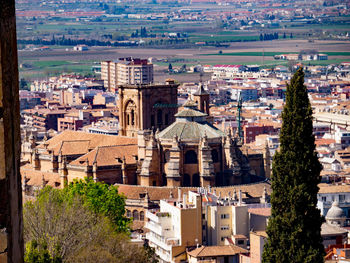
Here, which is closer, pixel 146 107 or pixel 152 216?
pixel 152 216

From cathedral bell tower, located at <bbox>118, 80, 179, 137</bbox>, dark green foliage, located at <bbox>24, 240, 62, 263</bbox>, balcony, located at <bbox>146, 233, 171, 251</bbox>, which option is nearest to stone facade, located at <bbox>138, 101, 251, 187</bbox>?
balcony, located at <bbox>146, 233, 171, 251</bbox>

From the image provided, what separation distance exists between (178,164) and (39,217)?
28.9m

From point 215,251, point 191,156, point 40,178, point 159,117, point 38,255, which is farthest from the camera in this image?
point 159,117

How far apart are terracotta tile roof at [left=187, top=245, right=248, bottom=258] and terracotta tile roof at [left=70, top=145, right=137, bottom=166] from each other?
60.5ft

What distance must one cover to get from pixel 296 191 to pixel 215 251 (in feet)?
71.8

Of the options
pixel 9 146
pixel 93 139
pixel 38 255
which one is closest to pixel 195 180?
pixel 93 139

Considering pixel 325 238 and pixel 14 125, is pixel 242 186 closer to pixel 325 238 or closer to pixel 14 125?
pixel 325 238

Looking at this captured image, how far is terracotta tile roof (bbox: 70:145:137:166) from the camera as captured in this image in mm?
71562

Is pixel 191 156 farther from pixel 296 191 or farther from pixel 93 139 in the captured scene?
pixel 296 191

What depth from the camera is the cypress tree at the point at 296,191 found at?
105 feet

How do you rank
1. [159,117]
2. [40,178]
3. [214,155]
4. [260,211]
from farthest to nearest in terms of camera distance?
1. [159,117]
2. [40,178]
3. [214,155]
4. [260,211]

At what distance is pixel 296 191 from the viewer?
105ft

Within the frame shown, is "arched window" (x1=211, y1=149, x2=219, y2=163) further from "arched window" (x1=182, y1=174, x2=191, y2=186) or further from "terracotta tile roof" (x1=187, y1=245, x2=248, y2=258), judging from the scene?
"terracotta tile roof" (x1=187, y1=245, x2=248, y2=258)

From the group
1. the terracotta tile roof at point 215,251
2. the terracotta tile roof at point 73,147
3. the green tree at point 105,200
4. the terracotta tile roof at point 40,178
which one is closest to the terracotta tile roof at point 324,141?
the terracotta tile roof at point 73,147
